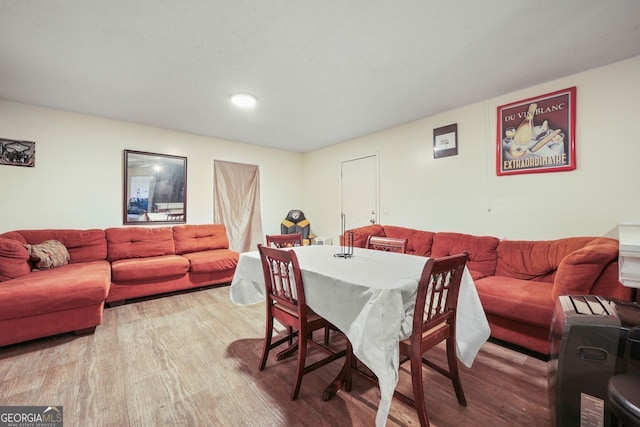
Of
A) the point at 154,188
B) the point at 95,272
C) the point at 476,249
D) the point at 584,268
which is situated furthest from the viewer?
the point at 154,188

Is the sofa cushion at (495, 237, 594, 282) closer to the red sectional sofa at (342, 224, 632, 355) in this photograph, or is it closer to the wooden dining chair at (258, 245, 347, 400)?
the red sectional sofa at (342, 224, 632, 355)

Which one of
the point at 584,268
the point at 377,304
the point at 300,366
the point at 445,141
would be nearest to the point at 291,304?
the point at 300,366

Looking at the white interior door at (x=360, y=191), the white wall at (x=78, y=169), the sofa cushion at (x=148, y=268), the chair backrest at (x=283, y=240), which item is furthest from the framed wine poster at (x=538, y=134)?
the white wall at (x=78, y=169)

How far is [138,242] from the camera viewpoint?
12.0 ft

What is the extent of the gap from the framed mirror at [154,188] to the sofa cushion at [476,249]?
3.92m

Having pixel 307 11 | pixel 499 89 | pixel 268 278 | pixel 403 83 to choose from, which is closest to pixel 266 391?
pixel 268 278

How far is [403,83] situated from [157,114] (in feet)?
10.3

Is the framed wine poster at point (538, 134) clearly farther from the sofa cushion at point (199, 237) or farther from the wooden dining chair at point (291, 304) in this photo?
the sofa cushion at point (199, 237)

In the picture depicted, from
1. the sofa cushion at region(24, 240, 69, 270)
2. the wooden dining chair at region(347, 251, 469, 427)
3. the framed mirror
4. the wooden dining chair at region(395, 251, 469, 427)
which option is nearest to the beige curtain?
the framed mirror

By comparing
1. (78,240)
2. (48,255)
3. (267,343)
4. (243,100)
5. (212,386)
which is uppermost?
(243,100)

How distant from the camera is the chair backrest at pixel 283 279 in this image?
5.09 ft

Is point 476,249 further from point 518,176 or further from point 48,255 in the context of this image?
point 48,255

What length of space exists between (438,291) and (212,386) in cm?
154

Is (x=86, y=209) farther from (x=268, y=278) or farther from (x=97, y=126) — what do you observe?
(x=268, y=278)
